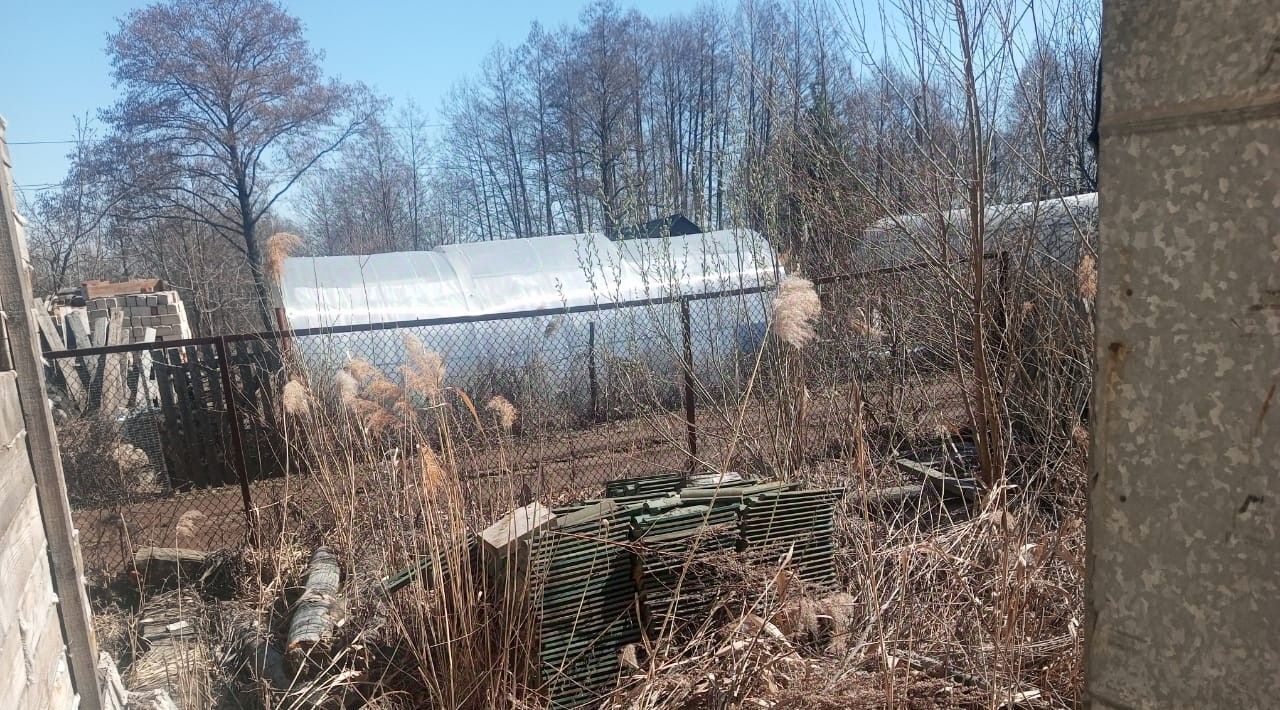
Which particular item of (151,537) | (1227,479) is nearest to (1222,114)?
(1227,479)

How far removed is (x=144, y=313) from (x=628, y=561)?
15956mm

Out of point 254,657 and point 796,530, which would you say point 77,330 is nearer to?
point 254,657

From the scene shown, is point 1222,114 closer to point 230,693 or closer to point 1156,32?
point 1156,32

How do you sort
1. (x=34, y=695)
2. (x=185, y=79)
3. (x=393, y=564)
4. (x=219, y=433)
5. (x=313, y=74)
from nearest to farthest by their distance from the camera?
(x=34, y=695), (x=393, y=564), (x=219, y=433), (x=185, y=79), (x=313, y=74)

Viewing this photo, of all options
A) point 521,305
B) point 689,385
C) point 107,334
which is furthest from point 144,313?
point 689,385

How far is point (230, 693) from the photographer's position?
4137mm

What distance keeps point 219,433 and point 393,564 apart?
17.5ft

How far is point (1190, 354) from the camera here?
32.9 inches

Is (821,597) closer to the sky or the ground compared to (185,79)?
closer to the ground

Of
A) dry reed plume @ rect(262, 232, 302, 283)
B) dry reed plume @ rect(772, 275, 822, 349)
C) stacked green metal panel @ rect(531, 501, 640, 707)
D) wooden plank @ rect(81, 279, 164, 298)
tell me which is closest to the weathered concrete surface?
stacked green metal panel @ rect(531, 501, 640, 707)

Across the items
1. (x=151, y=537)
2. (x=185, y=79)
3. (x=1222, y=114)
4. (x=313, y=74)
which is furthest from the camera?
(x=313, y=74)

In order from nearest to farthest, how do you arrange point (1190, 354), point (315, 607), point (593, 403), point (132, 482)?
point (1190, 354), point (315, 607), point (132, 482), point (593, 403)

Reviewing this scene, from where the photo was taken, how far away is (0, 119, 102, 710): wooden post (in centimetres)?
215

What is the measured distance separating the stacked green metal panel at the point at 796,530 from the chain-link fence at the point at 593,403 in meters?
0.47
